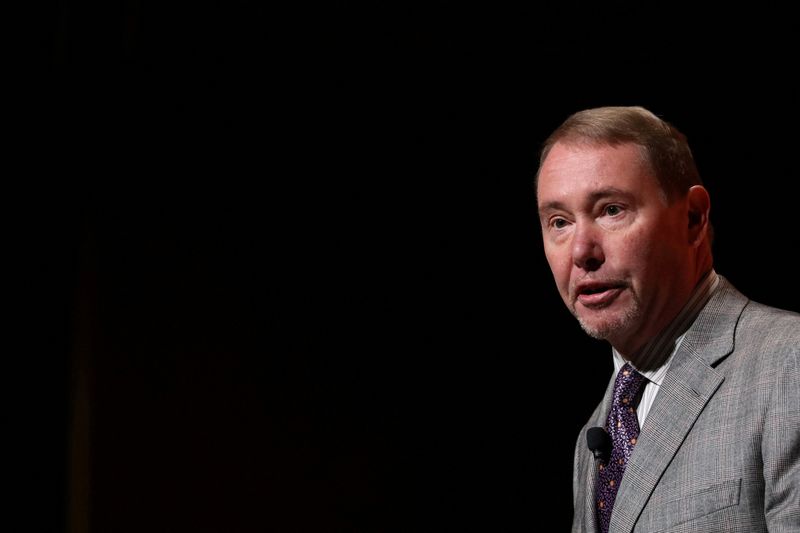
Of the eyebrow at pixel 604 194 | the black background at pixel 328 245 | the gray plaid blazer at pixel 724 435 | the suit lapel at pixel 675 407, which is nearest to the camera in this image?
the gray plaid blazer at pixel 724 435

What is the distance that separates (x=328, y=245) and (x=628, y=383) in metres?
1.46

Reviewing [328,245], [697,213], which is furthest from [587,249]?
[328,245]

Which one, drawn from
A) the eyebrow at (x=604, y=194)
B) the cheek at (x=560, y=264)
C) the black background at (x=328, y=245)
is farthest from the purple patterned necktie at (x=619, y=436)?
the black background at (x=328, y=245)

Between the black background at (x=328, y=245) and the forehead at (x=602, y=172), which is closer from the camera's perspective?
the forehead at (x=602, y=172)

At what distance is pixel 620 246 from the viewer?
5.49ft

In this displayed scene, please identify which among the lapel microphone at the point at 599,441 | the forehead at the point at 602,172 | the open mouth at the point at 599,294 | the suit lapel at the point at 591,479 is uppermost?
the forehead at the point at 602,172

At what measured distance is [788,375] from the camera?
1.42 m

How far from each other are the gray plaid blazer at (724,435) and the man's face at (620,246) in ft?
0.32

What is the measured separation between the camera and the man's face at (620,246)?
1678 millimetres

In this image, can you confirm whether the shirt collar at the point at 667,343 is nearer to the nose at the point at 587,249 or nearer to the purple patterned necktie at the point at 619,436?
the purple patterned necktie at the point at 619,436

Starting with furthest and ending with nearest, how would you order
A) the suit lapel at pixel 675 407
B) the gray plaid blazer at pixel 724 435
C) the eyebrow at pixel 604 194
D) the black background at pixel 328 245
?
the black background at pixel 328 245 → the eyebrow at pixel 604 194 → the suit lapel at pixel 675 407 → the gray plaid blazer at pixel 724 435

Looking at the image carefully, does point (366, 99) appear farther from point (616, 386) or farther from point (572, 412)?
point (616, 386)

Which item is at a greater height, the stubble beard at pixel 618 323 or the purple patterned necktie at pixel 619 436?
the stubble beard at pixel 618 323

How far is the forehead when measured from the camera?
168cm
